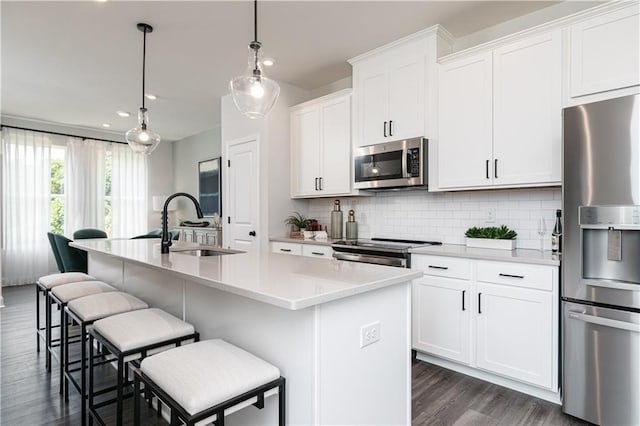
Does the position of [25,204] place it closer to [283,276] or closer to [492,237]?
[283,276]

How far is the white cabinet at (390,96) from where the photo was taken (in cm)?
318

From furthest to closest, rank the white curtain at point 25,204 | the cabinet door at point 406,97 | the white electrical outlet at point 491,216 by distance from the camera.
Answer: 1. the white curtain at point 25,204
2. the cabinet door at point 406,97
3. the white electrical outlet at point 491,216

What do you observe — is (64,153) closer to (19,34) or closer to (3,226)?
(3,226)

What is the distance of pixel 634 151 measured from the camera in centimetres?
188

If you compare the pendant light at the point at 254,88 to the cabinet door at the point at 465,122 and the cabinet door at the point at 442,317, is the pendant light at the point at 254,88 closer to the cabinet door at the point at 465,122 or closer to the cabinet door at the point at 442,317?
the cabinet door at the point at 465,122

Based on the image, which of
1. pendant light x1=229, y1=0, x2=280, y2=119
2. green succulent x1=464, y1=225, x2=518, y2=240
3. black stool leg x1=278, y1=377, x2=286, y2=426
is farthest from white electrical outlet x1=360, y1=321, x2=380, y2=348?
green succulent x1=464, y1=225, x2=518, y2=240

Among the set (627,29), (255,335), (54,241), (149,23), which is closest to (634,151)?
(627,29)

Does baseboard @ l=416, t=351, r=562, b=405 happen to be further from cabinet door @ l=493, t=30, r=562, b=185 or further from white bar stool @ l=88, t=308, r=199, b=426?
white bar stool @ l=88, t=308, r=199, b=426

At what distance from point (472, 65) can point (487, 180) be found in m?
0.92

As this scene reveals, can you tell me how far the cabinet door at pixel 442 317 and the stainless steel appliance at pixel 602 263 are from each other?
628mm

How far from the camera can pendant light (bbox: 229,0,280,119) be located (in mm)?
2215

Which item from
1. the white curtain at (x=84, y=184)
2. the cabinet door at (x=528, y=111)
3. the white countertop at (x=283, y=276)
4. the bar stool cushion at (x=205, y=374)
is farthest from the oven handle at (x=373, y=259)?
the white curtain at (x=84, y=184)

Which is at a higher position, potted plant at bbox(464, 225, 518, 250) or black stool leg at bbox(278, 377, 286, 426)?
potted plant at bbox(464, 225, 518, 250)

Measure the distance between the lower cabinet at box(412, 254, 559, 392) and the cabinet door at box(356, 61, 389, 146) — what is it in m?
1.28
